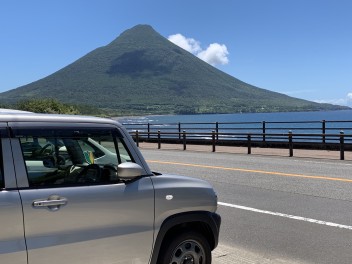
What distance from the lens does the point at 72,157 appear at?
3924 millimetres

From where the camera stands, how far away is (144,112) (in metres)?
176

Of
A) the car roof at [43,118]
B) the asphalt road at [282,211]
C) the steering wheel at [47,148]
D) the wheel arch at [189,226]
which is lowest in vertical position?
the asphalt road at [282,211]

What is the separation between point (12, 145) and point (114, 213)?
0.96m

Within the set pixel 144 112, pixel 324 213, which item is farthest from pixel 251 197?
pixel 144 112

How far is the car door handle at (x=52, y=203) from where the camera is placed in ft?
10.5

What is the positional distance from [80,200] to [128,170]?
452mm

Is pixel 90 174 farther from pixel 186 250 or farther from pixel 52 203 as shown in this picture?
pixel 186 250

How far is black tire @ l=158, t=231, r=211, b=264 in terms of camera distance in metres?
4.01

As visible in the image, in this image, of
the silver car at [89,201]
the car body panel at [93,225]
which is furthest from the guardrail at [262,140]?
the car body panel at [93,225]

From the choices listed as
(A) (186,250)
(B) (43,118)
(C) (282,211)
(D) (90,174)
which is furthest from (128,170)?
(C) (282,211)

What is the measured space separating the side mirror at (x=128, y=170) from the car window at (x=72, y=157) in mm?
148

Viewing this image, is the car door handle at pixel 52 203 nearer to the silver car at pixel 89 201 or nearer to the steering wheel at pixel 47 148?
the silver car at pixel 89 201

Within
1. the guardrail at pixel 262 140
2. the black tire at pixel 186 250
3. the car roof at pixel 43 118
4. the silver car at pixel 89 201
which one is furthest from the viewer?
the guardrail at pixel 262 140

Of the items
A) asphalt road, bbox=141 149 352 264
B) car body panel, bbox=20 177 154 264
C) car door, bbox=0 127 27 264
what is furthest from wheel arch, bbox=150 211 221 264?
car door, bbox=0 127 27 264
